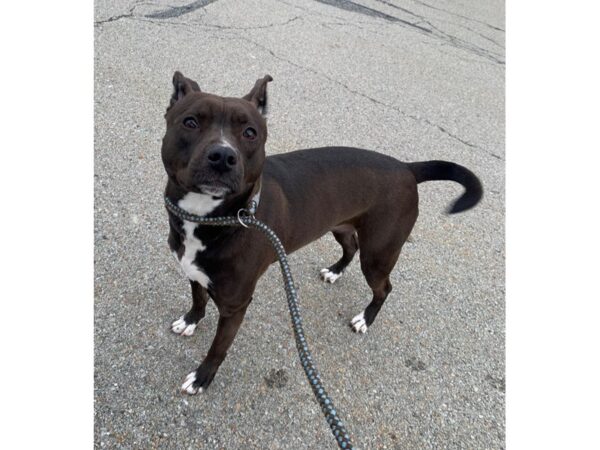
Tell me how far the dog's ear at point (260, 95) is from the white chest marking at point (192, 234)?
62 cm

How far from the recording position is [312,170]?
2.62 m

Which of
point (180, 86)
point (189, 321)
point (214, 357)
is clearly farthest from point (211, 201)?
point (189, 321)

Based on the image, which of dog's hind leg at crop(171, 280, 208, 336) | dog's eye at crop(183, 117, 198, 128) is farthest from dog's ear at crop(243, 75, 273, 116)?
dog's hind leg at crop(171, 280, 208, 336)

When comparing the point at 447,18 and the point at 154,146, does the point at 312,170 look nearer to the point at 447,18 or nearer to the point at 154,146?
the point at 154,146

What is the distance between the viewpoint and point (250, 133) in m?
2.10

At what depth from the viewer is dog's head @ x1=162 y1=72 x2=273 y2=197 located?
6.07 feet

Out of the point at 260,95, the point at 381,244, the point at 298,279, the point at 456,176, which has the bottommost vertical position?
A: the point at 298,279

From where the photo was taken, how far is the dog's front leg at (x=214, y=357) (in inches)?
95.4

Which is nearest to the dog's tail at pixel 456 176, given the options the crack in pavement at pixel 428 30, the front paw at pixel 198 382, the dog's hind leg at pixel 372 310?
the dog's hind leg at pixel 372 310

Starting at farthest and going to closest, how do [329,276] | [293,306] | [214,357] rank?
[329,276] → [214,357] → [293,306]

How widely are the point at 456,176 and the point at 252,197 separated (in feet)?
4.31

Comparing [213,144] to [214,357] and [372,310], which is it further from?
[372,310]

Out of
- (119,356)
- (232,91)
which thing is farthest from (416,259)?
(232,91)

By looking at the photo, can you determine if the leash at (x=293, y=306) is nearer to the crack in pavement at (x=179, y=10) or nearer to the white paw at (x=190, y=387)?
the white paw at (x=190, y=387)
